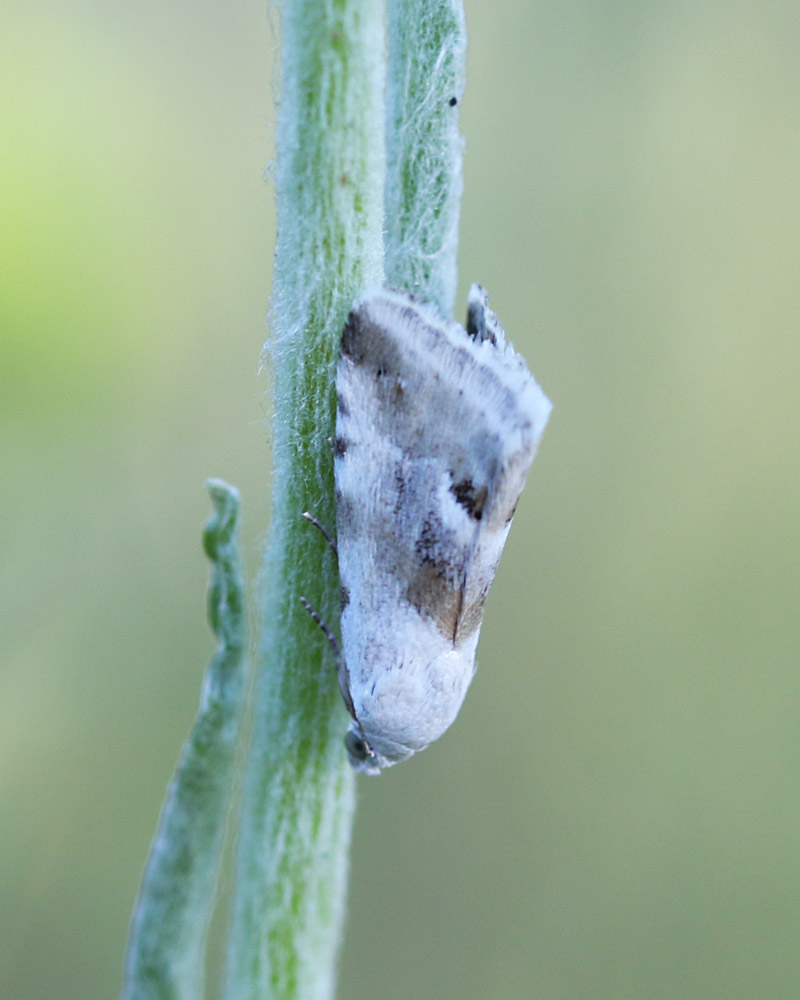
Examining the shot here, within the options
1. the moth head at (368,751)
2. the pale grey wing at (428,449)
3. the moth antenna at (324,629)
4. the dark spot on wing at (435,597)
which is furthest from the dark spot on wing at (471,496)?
the moth head at (368,751)

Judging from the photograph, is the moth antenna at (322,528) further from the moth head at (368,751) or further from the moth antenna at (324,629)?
the moth head at (368,751)

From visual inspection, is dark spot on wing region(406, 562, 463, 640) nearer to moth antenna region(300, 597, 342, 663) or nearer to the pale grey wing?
the pale grey wing

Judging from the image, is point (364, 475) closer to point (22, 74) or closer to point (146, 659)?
Answer: point (22, 74)

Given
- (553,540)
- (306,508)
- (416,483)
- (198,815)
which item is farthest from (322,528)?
(553,540)

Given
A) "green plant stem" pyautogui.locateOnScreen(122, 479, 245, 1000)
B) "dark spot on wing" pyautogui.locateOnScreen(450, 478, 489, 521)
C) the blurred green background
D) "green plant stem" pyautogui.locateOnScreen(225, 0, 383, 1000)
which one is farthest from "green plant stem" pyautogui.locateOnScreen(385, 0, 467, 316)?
the blurred green background

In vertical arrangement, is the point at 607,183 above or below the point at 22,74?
above

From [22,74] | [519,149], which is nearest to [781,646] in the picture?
[519,149]
